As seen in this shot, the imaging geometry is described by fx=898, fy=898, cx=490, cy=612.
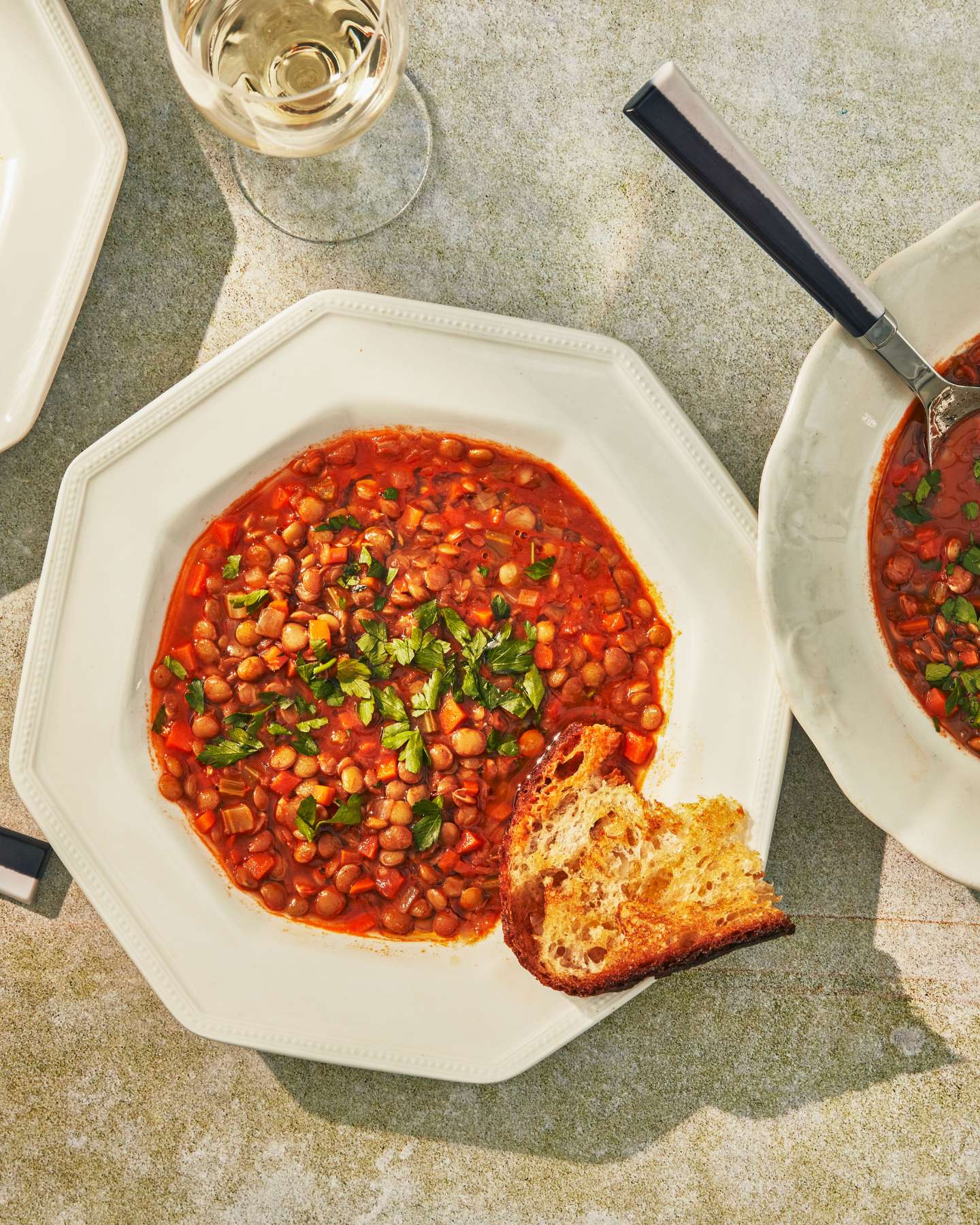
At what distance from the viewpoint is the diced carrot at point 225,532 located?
2.22 metres

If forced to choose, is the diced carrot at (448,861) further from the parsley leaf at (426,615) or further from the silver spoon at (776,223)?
the silver spoon at (776,223)

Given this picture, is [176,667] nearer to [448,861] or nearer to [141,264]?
[448,861]

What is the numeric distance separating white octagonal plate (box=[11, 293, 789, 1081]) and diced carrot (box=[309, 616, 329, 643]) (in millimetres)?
394

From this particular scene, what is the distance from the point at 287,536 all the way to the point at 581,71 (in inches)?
55.7

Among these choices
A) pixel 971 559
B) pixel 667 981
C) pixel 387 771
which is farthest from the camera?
pixel 667 981

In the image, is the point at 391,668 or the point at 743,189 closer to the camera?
the point at 743,189

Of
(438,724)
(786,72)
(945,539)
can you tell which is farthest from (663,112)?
(438,724)

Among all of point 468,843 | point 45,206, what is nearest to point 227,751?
point 468,843

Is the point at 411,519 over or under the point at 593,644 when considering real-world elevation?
over

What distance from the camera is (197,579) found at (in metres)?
2.24

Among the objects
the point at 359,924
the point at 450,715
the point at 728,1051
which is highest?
the point at 450,715

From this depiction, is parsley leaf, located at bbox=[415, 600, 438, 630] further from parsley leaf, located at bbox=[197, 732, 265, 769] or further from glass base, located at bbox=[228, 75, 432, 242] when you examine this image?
glass base, located at bbox=[228, 75, 432, 242]

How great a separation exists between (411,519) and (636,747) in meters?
0.79

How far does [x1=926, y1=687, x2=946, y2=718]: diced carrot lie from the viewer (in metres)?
2.14
